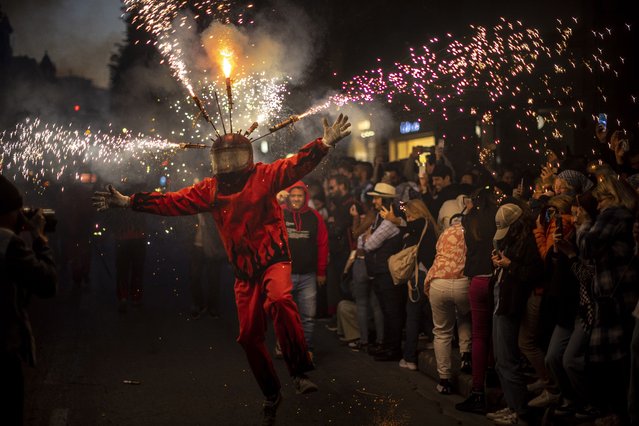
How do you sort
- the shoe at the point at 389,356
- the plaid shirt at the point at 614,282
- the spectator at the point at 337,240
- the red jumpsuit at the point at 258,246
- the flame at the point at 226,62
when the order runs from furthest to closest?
1. the spectator at the point at 337,240
2. the shoe at the point at 389,356
3. the flame at the point at 226,62
4. the red jumpsuit at the point at 258,246
5. the plaid shirt at the point at 614,282

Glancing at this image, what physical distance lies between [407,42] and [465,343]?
49.9 feet

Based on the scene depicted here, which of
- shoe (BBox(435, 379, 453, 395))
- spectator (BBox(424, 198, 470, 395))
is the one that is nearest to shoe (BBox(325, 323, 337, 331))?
spectator (BBox(424, 198, 470, 395))

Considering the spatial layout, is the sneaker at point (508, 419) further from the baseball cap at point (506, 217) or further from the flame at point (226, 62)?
the flame at point (226, 62)

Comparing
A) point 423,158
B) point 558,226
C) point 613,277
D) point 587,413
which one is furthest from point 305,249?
point 613,277

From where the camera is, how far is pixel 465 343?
801cm

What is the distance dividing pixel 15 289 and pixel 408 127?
661 inches

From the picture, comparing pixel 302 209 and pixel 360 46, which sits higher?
pixel 360 46

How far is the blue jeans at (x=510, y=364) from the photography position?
21.6 ft

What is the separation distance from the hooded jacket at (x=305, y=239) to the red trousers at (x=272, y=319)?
291 centimetres

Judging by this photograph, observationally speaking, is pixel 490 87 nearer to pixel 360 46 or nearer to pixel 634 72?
pixel 634 72

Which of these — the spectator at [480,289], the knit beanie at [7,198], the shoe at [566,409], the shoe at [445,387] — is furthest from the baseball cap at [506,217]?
the knit beanie at [7,198]

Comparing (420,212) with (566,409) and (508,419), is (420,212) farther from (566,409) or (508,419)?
(566,409)

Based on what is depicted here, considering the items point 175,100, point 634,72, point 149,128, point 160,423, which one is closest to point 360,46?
point 175,100

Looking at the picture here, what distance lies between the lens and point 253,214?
21.8 ft
